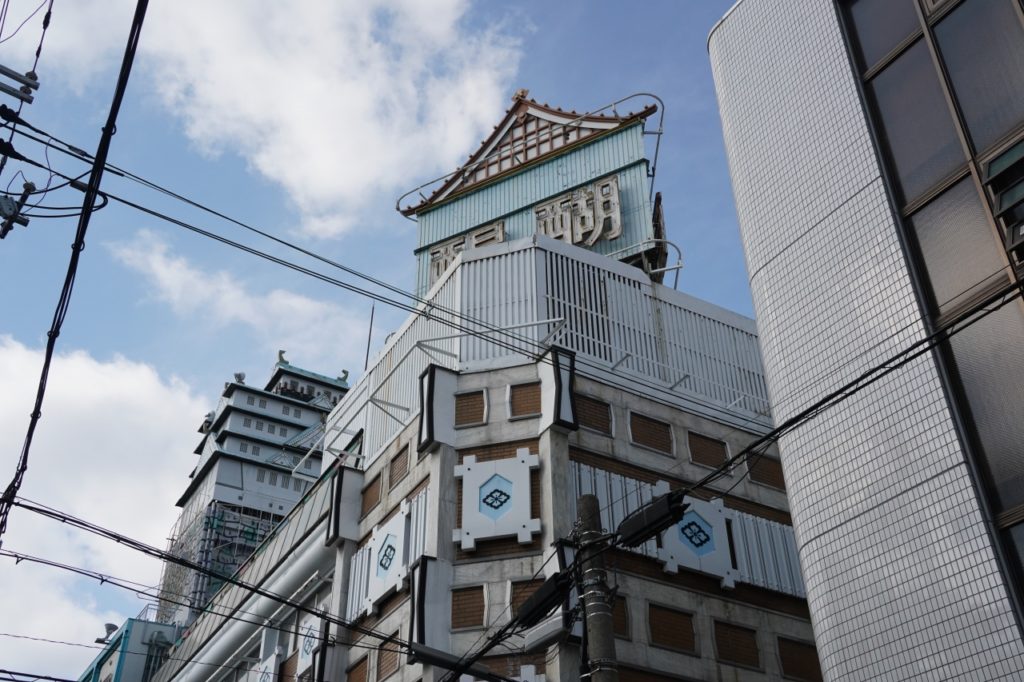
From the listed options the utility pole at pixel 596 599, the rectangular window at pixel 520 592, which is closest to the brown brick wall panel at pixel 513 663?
the rectangular window at pixel 520 592

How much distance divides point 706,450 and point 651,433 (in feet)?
6.13

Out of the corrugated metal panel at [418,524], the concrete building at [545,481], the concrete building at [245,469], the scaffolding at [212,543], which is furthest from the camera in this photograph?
the concrete building at [245,469]

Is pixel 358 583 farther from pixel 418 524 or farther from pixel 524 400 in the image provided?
pixel 524 400

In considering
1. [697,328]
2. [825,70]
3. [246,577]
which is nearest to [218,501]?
[246,577]

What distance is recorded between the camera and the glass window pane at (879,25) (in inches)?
669

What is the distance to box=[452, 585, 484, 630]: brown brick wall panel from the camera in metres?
24.2

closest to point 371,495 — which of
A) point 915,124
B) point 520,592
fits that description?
point 520,592

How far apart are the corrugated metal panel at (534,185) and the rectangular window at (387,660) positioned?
16.7m

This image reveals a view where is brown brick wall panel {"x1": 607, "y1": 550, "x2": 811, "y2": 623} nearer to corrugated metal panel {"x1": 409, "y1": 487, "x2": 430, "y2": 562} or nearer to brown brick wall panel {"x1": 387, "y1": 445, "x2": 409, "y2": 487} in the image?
corrugated metal panel {"x1": 409, "y1": 487, "x2": 430, "y2": 562}

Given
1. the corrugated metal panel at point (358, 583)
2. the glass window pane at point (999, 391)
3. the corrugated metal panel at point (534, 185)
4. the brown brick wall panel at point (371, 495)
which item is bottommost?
the glass window pane at point (999, 391)

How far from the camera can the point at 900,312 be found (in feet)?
50.0

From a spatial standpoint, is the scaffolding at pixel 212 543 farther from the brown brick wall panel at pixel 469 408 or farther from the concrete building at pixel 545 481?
the brown brick wall panel at pixel 469 408

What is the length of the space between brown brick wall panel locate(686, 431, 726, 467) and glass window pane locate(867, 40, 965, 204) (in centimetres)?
1361

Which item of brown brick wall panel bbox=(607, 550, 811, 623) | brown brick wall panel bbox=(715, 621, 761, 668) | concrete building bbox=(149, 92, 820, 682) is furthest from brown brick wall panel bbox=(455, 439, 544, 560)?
brown brick wall panel bbox=(715, 621, 761, 668)
